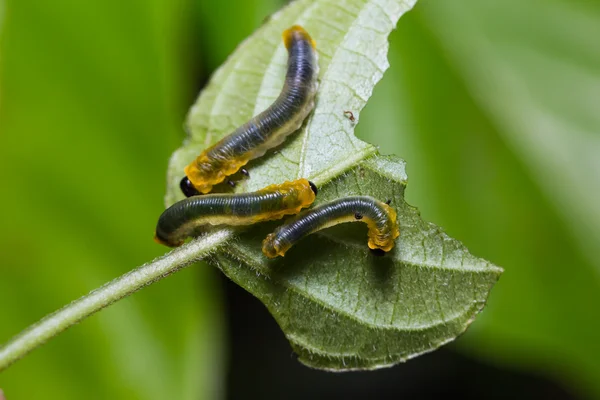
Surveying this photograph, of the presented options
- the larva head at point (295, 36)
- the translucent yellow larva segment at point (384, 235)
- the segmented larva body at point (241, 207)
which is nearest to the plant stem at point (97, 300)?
the segmented larva body at point (241, 207)

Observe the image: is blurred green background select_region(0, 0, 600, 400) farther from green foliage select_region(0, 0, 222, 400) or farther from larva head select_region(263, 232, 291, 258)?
larva head select_region(263, 232, 291, 258)

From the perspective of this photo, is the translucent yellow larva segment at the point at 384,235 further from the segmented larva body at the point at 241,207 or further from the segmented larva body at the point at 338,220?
the segmented larva body at the point at 241,207

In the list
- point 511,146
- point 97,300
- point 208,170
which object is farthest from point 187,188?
point 511,146

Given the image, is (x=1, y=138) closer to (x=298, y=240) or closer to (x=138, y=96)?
(x=138, y=96)

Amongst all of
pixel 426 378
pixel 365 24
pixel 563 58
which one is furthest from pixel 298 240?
pixel 426 378

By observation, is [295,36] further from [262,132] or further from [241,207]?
[241,207]
